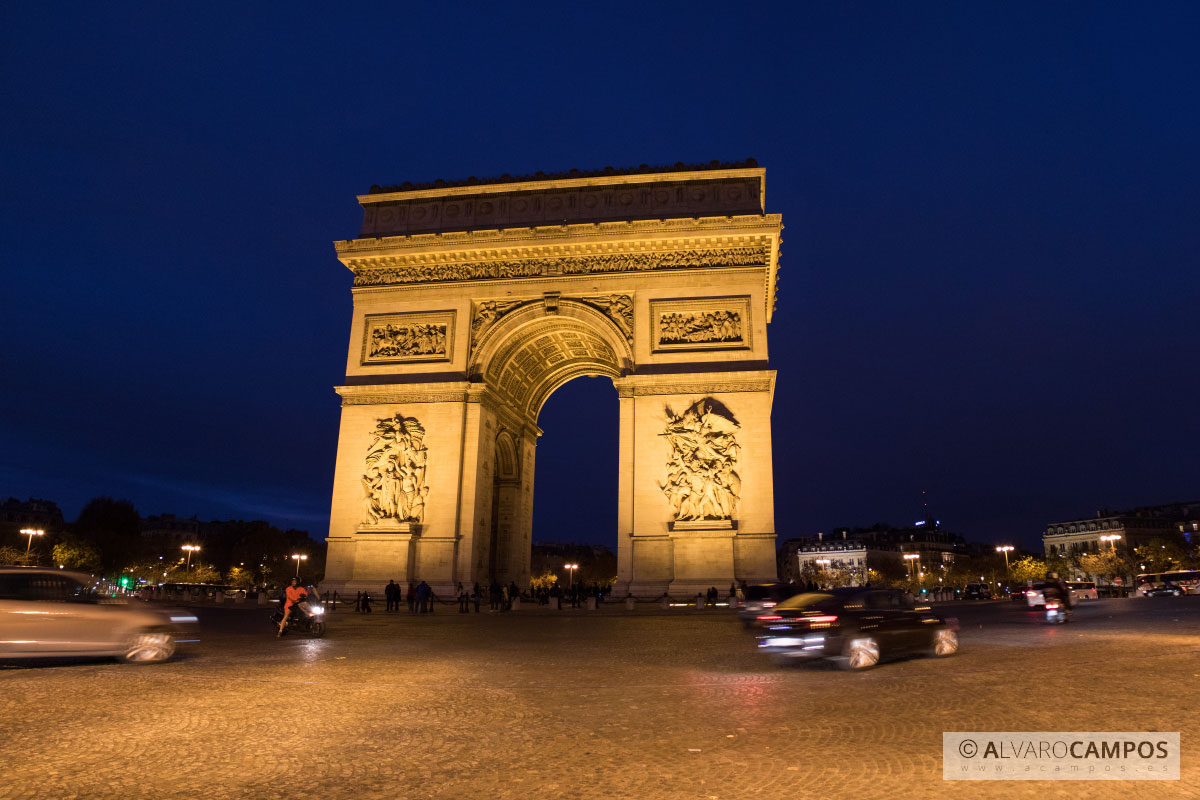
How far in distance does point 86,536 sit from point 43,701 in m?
70.1

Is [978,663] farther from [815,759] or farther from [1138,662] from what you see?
[815,759]

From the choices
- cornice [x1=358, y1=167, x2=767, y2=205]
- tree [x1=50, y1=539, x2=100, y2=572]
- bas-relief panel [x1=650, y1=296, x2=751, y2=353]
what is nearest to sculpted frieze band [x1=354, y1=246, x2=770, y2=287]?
bas-relief panel [x1=650, y1=296, x2=751, y2=353]

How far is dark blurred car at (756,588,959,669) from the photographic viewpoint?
9703 millimetres

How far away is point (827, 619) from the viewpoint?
9.75 m

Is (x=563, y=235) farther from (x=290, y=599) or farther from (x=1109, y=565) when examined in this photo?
(x=1109, y=565)

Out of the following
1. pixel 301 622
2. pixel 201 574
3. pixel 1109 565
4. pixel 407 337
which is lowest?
pixel 301 622

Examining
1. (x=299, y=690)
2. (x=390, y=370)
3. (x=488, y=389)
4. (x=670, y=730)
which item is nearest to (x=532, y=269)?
(x=488, y=389)

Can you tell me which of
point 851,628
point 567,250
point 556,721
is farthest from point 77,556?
point 556,721

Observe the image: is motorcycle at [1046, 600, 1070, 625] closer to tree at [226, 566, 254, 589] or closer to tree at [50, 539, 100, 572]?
tree at [50, 539, 100, 572]

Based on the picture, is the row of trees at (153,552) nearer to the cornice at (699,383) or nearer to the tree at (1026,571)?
the cornice at (699,383)

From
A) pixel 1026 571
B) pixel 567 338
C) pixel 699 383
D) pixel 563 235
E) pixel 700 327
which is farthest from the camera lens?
pixel 1026 571

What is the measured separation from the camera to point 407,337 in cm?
2983

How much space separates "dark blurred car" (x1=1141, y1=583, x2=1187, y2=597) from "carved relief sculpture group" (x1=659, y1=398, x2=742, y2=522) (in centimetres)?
3416

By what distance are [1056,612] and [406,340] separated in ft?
76.4
